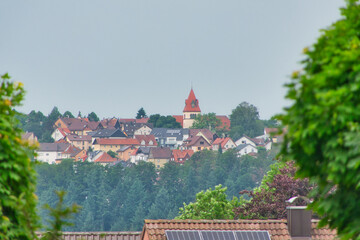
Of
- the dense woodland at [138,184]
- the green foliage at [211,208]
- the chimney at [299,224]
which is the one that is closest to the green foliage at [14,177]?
the chimney at [299,224]

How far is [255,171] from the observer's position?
18362 cm

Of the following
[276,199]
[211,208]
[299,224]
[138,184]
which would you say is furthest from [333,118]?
[138,184]

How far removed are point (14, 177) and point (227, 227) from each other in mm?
9414

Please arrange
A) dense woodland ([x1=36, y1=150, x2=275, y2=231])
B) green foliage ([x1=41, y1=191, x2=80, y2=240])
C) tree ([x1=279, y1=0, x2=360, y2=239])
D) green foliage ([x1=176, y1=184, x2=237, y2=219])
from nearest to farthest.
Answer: tree ([x1=279, y1=0, x2=360, y2=239]) → green foliage ([x1=41, y1=191, x2=80, y2=240]) → green foliage ([x1=176, y1=184, x2=237, y2=219]) → dense woodland ([x1=36, y1=150, x2=275, y2=231])

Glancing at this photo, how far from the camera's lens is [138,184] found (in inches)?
6663

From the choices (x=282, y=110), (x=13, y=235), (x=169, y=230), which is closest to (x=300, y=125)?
(x=282, y=110)

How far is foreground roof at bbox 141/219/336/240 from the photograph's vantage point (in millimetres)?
15648

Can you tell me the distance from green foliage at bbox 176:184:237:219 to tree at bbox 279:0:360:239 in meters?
39.8

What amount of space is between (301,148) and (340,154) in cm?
52

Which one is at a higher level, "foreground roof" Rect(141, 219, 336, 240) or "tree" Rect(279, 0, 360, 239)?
"tree" Rect(279, 0, 360, 239)

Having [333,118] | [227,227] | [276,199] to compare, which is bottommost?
[227,227]

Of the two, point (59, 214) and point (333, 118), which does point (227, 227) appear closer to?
point (59, 214)

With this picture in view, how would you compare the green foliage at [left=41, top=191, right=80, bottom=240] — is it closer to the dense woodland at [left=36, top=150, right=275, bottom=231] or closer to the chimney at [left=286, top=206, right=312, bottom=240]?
the chimney at [left=286, top=206, right=312, bottom=240]

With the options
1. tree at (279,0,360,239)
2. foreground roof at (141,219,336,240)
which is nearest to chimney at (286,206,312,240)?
foreground roof at (141,219,336,240)
